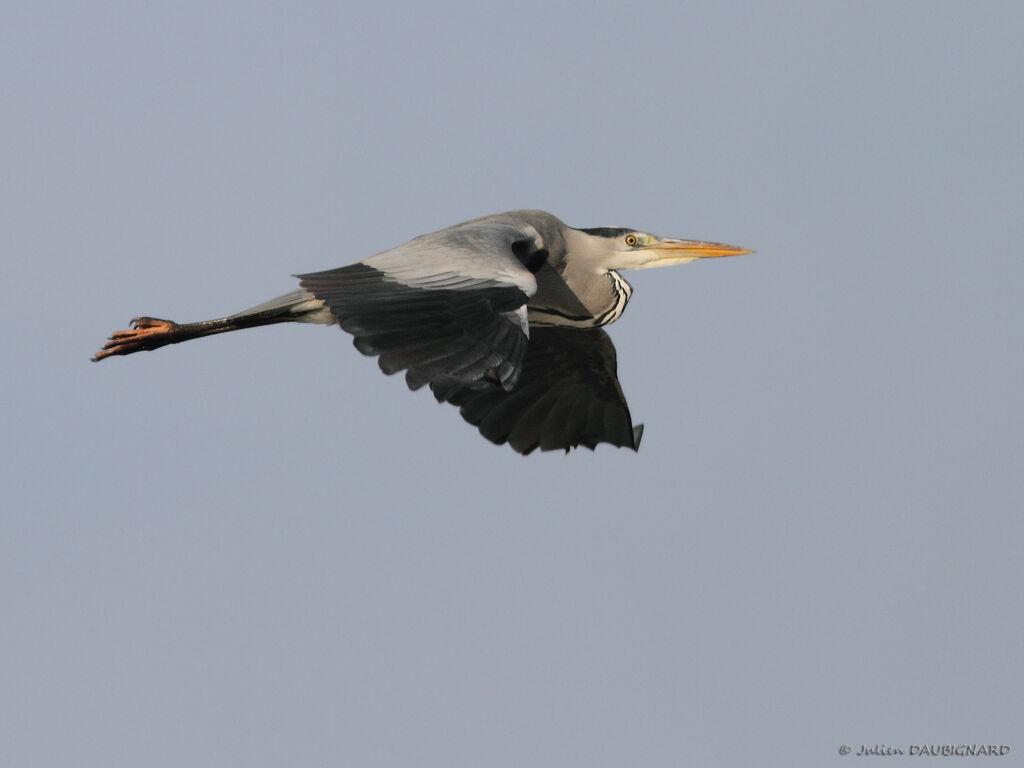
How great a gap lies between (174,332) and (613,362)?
341cm

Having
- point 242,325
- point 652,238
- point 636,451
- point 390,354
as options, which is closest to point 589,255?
point 652,238

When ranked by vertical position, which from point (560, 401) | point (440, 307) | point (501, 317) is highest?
point (440, 307)

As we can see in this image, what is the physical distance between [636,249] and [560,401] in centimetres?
141

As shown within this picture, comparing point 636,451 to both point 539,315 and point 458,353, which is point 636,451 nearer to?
point 539,315

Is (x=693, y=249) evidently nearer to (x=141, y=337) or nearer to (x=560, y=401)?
(x=560, y=401)

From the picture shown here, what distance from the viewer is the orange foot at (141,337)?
39.3ft

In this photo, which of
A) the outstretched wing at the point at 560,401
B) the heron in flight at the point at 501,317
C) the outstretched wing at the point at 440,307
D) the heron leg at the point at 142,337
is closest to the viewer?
the outstretched wing at the point at 440,307

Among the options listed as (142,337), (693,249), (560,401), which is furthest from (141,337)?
(693,249)

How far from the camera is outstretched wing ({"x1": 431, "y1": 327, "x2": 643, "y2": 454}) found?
12.7 m

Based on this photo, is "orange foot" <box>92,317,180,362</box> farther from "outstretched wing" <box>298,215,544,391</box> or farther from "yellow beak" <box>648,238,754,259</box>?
"yellow beak" <box>648,238,754,259</box>

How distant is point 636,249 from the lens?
12.4m

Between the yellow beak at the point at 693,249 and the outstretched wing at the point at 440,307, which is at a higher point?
the yellow beak at the point at 693,249

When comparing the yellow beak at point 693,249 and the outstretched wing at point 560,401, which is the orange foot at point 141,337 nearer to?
the outstretched wing at point 560,401

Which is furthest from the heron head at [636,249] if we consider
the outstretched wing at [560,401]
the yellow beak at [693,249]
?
the outstretched wing at [560,401]
